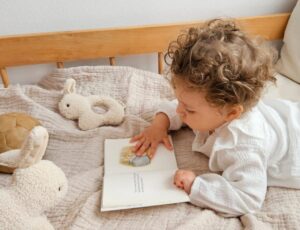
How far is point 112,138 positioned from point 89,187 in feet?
0.58

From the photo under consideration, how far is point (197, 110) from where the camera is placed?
72cm

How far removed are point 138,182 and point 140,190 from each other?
0.08 ft

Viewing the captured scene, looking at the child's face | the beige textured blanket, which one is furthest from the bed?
the child's face

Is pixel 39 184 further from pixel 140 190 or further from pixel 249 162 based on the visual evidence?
pixel 249 162

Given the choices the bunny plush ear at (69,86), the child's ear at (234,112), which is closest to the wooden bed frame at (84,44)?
the bunny plush ear at (69,86)

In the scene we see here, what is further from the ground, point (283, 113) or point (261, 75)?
point (261, 75)

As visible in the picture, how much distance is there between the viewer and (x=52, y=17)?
1060mm

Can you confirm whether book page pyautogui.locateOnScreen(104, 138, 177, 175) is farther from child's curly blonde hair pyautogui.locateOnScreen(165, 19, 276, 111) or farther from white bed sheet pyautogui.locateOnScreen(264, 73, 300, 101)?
white bed sheet pyautogui.locateOnScreen(264, 73, 300, 101)

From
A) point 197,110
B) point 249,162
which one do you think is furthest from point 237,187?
point 197,110

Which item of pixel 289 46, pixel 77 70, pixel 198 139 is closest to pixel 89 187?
pixel 198 139

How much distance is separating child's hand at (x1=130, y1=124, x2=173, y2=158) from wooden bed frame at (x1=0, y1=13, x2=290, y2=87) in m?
0.32

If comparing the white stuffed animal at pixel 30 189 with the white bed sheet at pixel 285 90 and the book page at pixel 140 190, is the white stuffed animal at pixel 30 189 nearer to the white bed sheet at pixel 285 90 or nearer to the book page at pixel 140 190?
the book page at pixel 140 190

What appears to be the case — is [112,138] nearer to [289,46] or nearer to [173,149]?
[173,149]

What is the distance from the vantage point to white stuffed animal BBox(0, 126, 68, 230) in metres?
0.56
